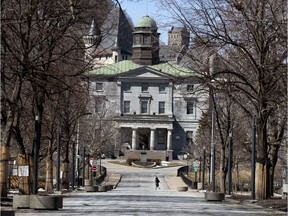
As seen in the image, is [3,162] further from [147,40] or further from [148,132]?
[148,132]

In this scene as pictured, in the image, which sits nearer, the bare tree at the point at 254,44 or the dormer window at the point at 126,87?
the bare tree at the point at 254,44

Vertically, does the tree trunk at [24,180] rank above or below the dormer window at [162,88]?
below

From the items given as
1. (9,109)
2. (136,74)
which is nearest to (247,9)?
(9,109)

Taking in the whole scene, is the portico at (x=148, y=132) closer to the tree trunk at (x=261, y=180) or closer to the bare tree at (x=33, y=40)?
the tree trunk at (x=261, y=180)

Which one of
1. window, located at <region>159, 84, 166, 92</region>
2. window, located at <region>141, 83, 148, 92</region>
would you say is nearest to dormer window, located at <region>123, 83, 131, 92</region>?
window, located at <region>141, 83, 148, 92</region>

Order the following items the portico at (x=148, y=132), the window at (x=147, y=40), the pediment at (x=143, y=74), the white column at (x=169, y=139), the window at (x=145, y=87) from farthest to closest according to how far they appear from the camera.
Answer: the window at (x=145, y=87) < the pediment at (x=143, y=74) < the white column at (x=169, y=139) < the portico at (x=148, y=132) < the window at (x=147, y=40)

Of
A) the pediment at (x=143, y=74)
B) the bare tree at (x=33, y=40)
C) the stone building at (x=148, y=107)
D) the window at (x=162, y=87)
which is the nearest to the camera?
the bare tree at (x=33, y=40)

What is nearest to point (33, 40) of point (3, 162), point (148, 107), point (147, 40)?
point (3, 162)

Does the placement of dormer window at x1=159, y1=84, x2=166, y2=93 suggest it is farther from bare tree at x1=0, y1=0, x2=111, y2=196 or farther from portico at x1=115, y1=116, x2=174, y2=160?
bare tree at x1=0, y1=0, x2=111, y2=196

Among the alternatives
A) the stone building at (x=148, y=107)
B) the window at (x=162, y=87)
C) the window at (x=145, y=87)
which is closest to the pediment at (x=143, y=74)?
the stone building at (x=148, y=107)

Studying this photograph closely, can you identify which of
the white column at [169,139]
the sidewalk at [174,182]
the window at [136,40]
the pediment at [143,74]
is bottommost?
the sidewalk at [174,182]

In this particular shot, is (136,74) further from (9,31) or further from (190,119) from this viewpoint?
(9,31)

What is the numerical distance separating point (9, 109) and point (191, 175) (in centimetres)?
7133

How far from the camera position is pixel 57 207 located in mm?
29875
